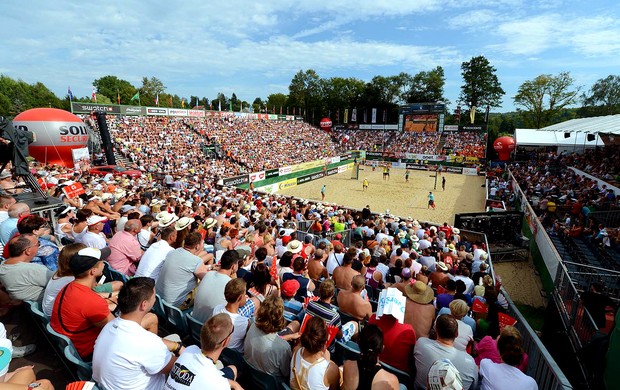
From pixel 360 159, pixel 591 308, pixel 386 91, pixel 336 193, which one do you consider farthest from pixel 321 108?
pixel 591 308

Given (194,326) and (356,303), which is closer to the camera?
(194,326)

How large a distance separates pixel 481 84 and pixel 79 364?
7486 cm

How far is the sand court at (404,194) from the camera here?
22.9 m

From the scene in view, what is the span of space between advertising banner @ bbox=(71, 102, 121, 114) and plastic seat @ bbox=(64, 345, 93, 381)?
33392 mm

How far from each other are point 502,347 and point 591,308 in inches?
190

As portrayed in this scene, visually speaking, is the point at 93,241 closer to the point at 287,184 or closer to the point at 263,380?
the point at 263,380

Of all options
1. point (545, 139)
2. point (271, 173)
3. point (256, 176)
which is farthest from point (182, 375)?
point (545, 139)

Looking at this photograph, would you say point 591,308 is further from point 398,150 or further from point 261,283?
point 398,150

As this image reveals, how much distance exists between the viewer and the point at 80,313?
3.10m

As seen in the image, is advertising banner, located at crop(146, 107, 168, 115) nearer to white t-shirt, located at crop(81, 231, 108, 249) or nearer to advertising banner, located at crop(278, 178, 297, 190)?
advertising banner, located at crop(278, 178, 297, 190)

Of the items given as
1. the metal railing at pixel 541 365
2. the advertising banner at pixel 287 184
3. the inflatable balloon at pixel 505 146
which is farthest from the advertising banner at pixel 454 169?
the metal railing at pixel 541 365

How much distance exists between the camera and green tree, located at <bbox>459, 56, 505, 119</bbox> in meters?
62.8

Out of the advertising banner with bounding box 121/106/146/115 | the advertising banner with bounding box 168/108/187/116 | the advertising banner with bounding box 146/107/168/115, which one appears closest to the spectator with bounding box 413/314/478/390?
the advertising banner with bounding box 121/106/146/115

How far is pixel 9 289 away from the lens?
388 centimetres
